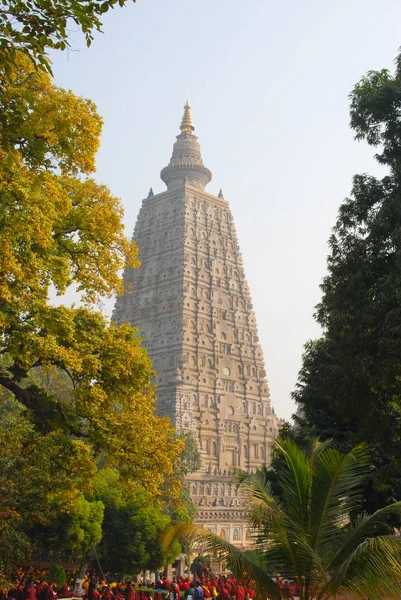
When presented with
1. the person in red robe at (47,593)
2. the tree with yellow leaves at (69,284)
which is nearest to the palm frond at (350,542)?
the tree with yellow leaves at (69,284)

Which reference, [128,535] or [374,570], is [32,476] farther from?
[128,535]

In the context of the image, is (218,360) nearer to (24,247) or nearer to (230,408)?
(230,408)

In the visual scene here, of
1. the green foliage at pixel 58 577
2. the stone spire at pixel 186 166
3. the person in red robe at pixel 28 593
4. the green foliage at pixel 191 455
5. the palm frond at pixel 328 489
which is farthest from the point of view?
the stone spire at pixel 186 166

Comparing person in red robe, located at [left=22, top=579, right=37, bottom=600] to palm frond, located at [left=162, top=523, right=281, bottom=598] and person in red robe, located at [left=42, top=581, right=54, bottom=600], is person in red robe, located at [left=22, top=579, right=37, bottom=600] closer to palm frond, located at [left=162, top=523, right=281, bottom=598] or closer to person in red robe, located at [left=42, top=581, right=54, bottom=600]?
person in red robe, located at [left=42, top=581, right=54, bottom=600]

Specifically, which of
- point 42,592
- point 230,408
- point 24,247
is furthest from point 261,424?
point 24,247

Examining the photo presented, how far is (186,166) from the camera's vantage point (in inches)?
3024

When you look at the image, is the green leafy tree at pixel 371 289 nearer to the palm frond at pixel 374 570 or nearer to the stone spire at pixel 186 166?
the palm frond at pixel 374 570

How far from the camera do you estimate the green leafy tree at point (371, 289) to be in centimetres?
1445

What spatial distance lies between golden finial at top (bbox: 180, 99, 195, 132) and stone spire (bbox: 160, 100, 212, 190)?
30.0 inches

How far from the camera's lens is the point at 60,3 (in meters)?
7.84

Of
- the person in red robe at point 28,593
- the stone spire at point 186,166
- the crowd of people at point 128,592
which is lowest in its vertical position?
the person in red robe at point 28,593

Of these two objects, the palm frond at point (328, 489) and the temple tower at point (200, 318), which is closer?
the palm frond at point (328, 489)

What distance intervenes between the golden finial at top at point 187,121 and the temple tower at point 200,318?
179 centimetres

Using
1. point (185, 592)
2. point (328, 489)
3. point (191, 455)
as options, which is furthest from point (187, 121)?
point (328, 489)
